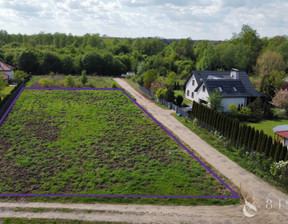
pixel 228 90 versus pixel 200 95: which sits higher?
pixel 228 90

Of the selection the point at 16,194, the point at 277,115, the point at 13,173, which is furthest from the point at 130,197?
the point at 277,115

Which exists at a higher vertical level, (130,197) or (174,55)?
(174,55)

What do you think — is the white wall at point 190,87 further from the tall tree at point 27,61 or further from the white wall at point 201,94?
the tall tree at point 27,61

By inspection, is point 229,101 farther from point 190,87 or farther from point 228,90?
point 190,87

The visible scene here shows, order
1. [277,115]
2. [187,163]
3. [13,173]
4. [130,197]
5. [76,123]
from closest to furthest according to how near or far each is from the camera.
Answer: [130,197]
[13,173]
[187,163]
[76,123]
[277,115]

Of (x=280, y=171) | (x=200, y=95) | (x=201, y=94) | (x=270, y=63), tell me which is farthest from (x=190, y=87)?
(x=270, y=63)

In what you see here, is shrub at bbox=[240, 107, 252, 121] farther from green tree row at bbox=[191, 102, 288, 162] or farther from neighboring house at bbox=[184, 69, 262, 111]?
green tree row at bbox=[191, 102, 288, 162]

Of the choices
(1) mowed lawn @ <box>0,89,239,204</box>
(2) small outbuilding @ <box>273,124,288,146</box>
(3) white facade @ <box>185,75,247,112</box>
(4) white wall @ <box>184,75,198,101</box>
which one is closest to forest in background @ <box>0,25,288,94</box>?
(4) white wall @ <box>184,75,198,101</box>

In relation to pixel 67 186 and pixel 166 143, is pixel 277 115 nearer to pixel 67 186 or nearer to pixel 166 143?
pixel 166 143
